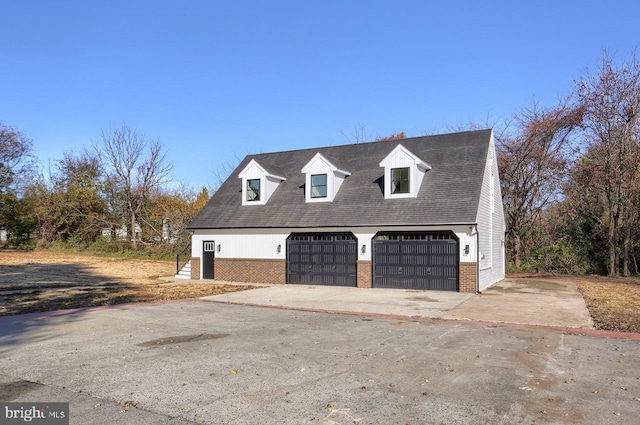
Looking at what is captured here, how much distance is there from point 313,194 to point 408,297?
783 cm

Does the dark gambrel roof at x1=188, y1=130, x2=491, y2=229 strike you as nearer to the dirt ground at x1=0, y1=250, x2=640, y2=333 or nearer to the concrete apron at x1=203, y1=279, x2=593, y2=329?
the concrete apron at x1=203, y1=279, x2=593, y2=329

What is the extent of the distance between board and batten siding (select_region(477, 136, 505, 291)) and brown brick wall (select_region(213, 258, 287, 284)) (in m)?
8.90

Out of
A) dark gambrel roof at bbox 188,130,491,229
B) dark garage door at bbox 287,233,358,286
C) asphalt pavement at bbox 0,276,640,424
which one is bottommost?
asphalt pavement at bbox 0,276,640,424

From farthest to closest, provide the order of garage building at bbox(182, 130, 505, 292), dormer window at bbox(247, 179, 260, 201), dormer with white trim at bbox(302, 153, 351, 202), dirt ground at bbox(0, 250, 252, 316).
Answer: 1. dormer window at bbox(247, 179, 260, 201)
2. dormer with white trim at bbox(302, 153, 351, 202)
3. garage building at bbox(182, 130, 505, 292)
4. dirt ground at bbox(0, 250, 252, 316)

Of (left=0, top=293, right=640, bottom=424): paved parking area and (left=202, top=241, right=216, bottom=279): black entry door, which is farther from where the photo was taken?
(left=202, top=241, right=216, bottom=279): black entry door

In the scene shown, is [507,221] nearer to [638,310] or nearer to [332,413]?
[638,310]

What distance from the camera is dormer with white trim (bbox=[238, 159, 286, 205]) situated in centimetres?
2334

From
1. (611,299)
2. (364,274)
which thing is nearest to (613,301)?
(611,299)

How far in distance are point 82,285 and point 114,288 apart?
7.03 feet

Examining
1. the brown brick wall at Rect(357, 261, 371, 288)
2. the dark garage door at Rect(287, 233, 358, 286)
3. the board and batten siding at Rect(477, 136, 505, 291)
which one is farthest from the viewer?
the dark garage door at Rect(287, 233, 358, 286)

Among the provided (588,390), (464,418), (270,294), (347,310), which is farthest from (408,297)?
(464,418)

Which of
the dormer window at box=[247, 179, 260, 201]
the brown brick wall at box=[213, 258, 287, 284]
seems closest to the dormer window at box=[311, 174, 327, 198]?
the dormer window at box=[247, 179, 260, 201]

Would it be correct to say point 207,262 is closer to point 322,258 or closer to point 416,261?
point 322,258

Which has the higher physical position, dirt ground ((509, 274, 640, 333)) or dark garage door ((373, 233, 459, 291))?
dark garage door ((373, 233, 459, 291))
